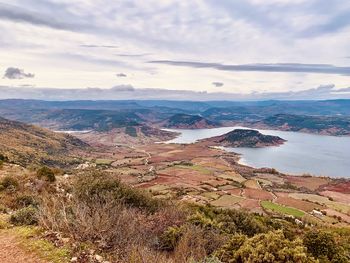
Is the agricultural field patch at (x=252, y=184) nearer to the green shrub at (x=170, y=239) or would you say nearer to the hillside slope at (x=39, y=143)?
the hillside slope at (x=39, y=143)

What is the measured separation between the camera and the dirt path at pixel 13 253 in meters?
10.1

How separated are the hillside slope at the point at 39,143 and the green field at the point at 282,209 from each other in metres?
70.8

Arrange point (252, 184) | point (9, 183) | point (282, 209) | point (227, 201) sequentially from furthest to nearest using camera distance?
point (252, 184), point (227, 201), point (282, 209), point (9, 183)

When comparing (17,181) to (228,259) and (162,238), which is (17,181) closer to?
(162,238)

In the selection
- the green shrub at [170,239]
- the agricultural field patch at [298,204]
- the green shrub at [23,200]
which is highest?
the green shrub at [170,239]

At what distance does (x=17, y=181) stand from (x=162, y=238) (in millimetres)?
15617

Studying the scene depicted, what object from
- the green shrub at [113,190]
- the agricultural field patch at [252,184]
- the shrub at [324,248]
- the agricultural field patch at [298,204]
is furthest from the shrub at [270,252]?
the agricultural field patch at [252,184]

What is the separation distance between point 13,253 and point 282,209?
59913mm

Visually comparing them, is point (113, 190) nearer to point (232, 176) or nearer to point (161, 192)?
point (161, 192)

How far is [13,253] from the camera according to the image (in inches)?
420

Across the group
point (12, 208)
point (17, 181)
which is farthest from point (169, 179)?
point (12, 208)

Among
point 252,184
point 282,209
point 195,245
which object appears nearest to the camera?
point 195,245

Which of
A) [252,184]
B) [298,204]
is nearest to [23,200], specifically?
[298,204]

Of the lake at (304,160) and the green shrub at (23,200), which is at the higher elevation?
the green shrub at (23,200)
